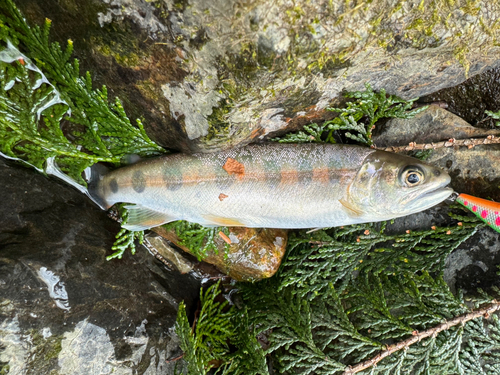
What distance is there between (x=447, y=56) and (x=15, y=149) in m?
3.64

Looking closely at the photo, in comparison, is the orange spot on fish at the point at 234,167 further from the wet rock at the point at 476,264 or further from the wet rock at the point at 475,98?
the wet rock at the point at 476,264

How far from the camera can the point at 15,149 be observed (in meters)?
3.08

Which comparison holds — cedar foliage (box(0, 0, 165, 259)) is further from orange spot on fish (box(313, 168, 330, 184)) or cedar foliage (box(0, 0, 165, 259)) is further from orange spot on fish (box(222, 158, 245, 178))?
orange spot on fish (box(313, 168, 330, 184))

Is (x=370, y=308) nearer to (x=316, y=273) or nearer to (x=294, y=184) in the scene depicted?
(x=316, y=273)

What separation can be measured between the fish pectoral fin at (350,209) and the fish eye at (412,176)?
17.4 inches

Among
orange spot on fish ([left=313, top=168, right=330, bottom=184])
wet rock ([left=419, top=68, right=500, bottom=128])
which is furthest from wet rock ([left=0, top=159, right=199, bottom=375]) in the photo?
wet rock ([left=419, top=68, right=500, bottom=128])

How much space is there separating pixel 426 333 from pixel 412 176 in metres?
1.37

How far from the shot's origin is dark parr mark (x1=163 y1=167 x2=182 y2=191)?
290 cm

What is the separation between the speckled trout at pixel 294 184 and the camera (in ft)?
8.92

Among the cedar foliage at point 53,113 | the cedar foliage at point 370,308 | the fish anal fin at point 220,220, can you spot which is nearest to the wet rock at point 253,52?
the cedar foliage at point 53,113

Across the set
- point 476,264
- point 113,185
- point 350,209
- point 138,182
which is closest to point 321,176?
point 350,209

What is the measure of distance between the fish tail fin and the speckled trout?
40 centimetres

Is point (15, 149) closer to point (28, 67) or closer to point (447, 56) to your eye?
point (28, 67)

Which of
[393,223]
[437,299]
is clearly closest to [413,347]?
[437,299]
